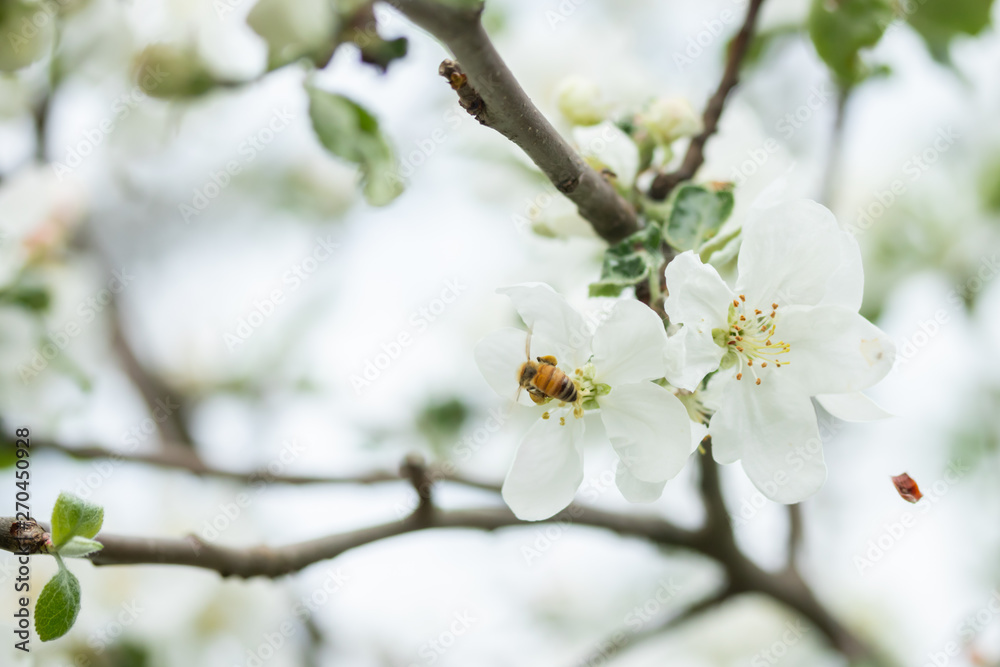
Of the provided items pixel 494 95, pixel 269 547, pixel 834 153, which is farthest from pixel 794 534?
pixel 494 95

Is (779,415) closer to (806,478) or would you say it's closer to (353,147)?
(806,478)

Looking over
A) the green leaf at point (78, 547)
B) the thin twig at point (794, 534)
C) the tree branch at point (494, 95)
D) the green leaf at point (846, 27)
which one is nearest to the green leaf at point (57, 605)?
the green leaf at point (78, 547)

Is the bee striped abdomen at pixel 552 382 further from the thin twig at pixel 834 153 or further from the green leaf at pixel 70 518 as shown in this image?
the thin twig at pixel 834 153

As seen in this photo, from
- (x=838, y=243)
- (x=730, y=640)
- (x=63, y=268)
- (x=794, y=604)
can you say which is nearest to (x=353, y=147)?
Result: (x=838, y=243)

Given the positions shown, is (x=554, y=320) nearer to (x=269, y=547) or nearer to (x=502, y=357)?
(x=502, y=357)

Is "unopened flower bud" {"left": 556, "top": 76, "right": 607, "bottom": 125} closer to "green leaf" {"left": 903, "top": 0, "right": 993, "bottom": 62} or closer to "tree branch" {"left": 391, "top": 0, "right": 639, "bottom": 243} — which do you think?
"tree branch" {"left": 391, "top": 0, "right": 639, "bottom": 243}
